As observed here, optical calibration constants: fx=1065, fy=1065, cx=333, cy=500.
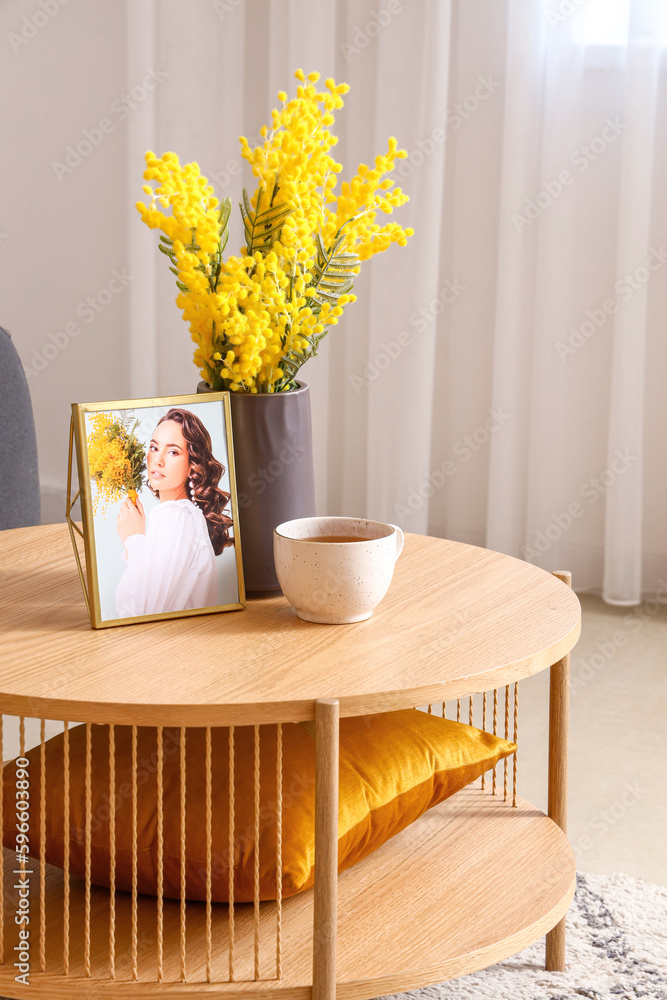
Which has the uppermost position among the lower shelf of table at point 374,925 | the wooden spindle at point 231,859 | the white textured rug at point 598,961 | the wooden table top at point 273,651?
the wooden table top at point 273,651

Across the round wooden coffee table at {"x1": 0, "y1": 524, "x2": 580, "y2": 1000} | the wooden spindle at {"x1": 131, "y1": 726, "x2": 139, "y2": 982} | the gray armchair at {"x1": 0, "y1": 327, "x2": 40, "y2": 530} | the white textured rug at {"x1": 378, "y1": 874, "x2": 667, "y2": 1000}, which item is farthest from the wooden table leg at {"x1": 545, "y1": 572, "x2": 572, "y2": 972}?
the gray armchair at {"x1": 0, "y1": 327, "x2": 40, "y2": 530}

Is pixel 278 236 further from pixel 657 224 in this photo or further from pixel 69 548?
pixel 657 224

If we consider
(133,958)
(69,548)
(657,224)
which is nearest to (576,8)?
(657,224)

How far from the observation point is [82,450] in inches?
39.3

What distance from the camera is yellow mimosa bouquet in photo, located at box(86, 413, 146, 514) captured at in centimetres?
101

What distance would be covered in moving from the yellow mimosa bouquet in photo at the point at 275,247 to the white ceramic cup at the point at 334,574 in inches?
7.9

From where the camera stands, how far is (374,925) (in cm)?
97

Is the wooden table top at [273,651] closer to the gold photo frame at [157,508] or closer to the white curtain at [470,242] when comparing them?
the gold photo frame at [157,508]

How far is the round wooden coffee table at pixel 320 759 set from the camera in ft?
2.77

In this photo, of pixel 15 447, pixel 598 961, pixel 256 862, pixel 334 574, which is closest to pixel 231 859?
pixel 256 862

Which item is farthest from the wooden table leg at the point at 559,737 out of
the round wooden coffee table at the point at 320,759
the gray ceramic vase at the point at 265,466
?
the gray ceramic vase at the point at 265,466

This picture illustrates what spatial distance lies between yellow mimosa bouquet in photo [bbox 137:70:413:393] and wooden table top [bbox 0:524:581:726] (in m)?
0.27

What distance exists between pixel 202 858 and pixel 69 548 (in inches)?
17.8

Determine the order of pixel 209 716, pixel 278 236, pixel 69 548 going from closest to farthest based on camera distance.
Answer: pixel 209 716 → pixel 278 236 → pixel 69 548
